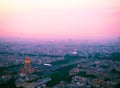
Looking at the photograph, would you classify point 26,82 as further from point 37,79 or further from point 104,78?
point 104,78

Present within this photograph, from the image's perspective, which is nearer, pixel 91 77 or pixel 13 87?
pixel 13 87

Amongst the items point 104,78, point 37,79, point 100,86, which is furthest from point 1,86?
point 104,78

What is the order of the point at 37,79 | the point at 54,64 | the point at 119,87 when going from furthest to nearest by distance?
the point at 54,64
the point at 37,79
the point at 119,87

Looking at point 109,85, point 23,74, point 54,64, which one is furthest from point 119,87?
point 54,64

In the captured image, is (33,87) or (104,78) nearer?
(33,87)

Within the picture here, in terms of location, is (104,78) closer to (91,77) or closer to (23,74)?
(91,77)

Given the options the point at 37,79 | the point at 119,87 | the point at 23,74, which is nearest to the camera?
the point at 119,87

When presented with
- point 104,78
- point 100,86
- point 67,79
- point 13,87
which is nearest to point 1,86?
point 13,87

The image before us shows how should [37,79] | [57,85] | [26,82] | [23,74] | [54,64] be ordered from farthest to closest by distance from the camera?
[54,64] → [23,74] → [37,79] → [26,82] → [57,85]

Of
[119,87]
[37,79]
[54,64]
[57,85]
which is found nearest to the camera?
[119,87]
